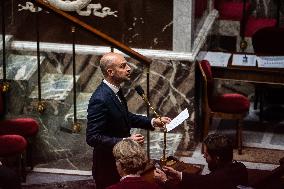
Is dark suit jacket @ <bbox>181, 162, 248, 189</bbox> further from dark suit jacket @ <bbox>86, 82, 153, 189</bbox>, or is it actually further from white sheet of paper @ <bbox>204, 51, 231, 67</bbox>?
white sheet of paper @ <bbox>204, 51, 231, 67</bbox>

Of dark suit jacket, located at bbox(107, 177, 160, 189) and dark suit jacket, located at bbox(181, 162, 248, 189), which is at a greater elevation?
dark suit jacket, located at bbox(107, 177, 160, 189)

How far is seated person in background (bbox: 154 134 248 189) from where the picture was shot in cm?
496

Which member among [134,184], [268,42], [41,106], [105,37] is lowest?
[41,106]

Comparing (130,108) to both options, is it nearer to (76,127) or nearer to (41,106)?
(76,127)

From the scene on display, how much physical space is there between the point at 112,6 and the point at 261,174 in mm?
2486

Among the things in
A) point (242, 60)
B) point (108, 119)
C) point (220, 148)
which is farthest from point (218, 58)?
point (220, 148)

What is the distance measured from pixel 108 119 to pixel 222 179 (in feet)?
3.42

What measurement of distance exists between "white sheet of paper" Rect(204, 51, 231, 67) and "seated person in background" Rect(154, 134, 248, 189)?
307cm

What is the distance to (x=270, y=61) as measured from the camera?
320 inches

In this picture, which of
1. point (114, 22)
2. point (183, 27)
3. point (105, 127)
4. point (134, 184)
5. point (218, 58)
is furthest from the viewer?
point (218, 58)

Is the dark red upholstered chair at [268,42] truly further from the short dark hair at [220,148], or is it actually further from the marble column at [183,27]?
the short dark hair at [220,148]

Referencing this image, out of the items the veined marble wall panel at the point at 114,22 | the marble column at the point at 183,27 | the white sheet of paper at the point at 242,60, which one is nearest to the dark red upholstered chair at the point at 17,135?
the veined marble wall panel at the point at 114,22

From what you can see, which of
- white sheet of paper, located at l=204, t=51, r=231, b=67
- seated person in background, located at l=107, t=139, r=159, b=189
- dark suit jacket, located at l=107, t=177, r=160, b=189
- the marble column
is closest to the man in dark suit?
seated person in background, located at l=107, t=139, r=159, b=189

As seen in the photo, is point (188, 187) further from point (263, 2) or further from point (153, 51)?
point (263, 2)
